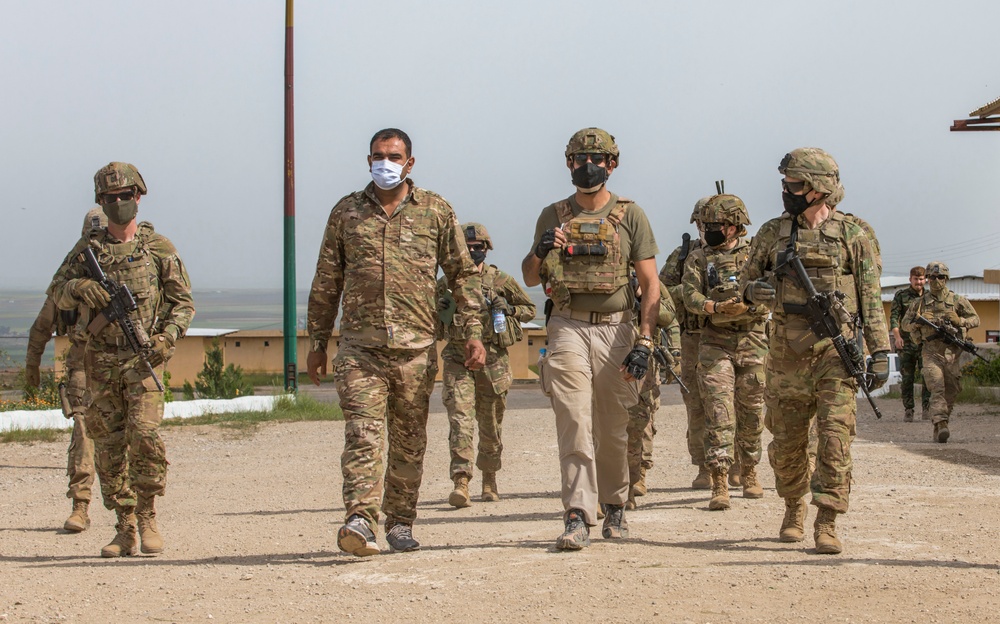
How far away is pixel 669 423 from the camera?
65.7 feet

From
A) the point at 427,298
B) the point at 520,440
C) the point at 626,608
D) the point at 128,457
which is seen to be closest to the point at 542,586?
the point at 626,608

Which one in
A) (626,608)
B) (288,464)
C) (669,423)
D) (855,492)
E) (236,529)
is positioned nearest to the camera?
(626,608)

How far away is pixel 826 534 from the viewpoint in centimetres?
755

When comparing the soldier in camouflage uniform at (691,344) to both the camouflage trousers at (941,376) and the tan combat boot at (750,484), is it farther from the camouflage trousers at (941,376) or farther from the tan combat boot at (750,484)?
the camouflage trousers at (941,376)

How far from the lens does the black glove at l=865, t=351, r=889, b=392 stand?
25.0 ft

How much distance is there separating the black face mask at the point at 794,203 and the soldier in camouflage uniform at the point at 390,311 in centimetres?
182


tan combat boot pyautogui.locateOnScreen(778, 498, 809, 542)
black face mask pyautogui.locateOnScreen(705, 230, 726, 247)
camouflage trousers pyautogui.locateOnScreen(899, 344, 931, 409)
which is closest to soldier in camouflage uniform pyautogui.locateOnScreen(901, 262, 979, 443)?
camouflage trousers pyautogui.locateOnScreen(899, 344, 931, 409)

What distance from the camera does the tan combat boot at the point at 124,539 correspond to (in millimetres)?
8180

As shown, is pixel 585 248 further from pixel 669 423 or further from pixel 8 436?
pixel 669 423

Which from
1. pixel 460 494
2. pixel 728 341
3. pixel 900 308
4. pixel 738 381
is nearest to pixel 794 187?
pixel 728 341

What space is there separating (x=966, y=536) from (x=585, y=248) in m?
2.79

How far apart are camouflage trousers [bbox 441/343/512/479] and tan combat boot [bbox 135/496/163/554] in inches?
115

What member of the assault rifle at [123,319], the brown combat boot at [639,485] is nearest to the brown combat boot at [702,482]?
the brown combat boot at [639,485]

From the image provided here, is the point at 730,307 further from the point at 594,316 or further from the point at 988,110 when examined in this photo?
the point at 988,110
